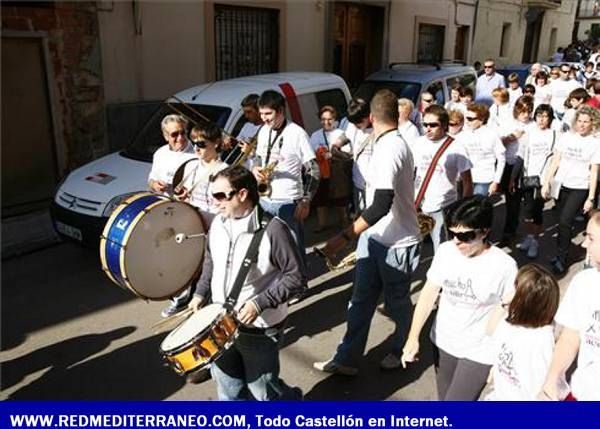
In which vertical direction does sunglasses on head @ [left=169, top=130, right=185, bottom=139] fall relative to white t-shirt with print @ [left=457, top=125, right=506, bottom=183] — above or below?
above

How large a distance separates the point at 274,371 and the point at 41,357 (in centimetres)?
237

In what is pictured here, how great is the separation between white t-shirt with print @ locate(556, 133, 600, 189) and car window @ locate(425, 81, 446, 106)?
4.19 m

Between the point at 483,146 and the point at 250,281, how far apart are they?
3.76 meters

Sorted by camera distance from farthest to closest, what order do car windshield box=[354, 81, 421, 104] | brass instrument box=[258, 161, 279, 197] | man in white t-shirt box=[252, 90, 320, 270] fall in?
car windshield box=[354, 81, 421, 104], man in white t-shirt box=[252, 90, 320, 270], brass instrument box=[258, 161, 279, 197]

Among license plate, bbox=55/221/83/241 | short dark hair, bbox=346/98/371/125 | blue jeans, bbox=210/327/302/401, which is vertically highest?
short dark hair, bbox=346/98/371/125

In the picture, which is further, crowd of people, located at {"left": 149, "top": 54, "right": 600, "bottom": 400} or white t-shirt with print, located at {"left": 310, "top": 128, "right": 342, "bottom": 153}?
white t-shirt with print, located at {"left": 310, "top": 128, "right": 342, "bottom": 153}

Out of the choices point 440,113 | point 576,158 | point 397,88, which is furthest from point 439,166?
point 397,88

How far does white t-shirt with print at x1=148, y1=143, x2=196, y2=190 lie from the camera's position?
453 cm

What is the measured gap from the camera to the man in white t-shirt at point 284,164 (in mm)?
4605

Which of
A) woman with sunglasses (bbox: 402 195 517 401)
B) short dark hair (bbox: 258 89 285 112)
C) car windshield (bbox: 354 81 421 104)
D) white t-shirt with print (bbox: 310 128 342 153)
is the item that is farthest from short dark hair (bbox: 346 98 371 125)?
car windshield (bbox: 354 81 421 104)

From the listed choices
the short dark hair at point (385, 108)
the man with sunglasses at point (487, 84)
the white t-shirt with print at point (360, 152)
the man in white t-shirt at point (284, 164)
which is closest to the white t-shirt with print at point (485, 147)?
the white t-shirt with print at point (360, 152)

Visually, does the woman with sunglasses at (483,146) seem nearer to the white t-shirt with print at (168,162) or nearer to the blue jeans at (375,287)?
the blue jeans at (375,287)

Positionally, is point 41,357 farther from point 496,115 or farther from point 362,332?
point 496,115

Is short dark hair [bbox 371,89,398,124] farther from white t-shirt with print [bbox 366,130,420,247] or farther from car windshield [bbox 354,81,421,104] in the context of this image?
car windshield [bbox 354,81,421,104]
